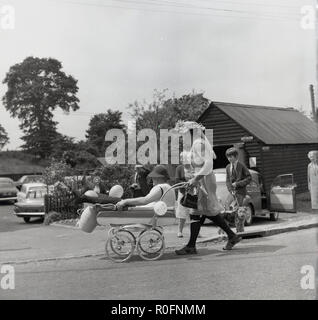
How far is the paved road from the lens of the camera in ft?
18.4

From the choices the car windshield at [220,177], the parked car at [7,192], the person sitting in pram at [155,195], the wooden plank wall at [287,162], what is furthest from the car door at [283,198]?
the parked car at [7,192]

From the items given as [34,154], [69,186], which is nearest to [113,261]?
[69,186]

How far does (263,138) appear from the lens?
1995cm

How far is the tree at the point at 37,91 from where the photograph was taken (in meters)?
25.7

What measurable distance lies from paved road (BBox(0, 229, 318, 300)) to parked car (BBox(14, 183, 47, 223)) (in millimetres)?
9487

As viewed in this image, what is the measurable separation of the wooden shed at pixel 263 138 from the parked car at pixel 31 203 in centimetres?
768

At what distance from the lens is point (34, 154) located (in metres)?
47.8

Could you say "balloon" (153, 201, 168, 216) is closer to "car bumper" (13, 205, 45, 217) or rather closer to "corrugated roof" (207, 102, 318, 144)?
"car bumper" (13, 205, 45, 217)

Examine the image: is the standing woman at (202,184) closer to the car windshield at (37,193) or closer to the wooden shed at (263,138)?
the car windshield at (37,193)

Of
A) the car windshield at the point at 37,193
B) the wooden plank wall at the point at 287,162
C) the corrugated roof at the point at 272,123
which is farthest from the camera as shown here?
the corrugated roof at the point at 272,123

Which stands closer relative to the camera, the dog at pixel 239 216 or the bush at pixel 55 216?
the dog at pixel 239 216

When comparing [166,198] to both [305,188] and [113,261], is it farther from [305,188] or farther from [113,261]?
[305,188]

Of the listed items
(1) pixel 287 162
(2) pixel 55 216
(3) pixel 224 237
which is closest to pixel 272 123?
(1) pixel 287 162
